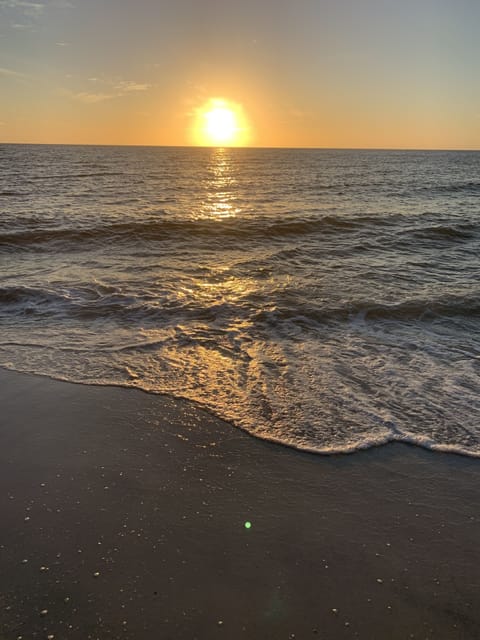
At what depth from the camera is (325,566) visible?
10.4 ft

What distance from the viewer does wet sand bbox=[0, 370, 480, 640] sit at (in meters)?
2.79

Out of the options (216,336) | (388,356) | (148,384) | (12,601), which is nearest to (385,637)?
(12,601)

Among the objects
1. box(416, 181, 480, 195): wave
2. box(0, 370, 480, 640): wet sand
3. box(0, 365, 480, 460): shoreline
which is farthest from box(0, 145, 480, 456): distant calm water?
box(416, 181, 480, 195): wave

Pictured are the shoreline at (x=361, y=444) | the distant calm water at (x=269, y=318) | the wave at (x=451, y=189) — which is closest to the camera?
the shoreline at (x=361, y=444)

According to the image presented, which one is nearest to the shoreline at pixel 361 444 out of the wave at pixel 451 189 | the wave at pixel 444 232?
the wave at pixel 444 232

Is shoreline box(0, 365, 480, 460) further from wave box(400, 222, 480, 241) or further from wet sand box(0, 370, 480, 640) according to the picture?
wave box(400, 222, 480, 241)

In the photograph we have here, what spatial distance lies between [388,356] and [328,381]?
1438 mm

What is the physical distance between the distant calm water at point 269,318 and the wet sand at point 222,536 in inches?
23.6

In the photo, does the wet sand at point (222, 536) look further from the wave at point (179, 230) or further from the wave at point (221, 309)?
the wave at point (179, 230)

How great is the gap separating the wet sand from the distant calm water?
1.97ft

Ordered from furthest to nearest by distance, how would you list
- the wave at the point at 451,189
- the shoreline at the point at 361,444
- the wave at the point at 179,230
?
1. the wave at the point at 451,189
2. the wave at the point at 179,230
3. the shoreline at the point at 361,444

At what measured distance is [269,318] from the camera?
872 cm

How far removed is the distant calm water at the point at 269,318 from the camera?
5410 mm

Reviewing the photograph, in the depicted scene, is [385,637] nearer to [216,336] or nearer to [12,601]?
[12,601]
